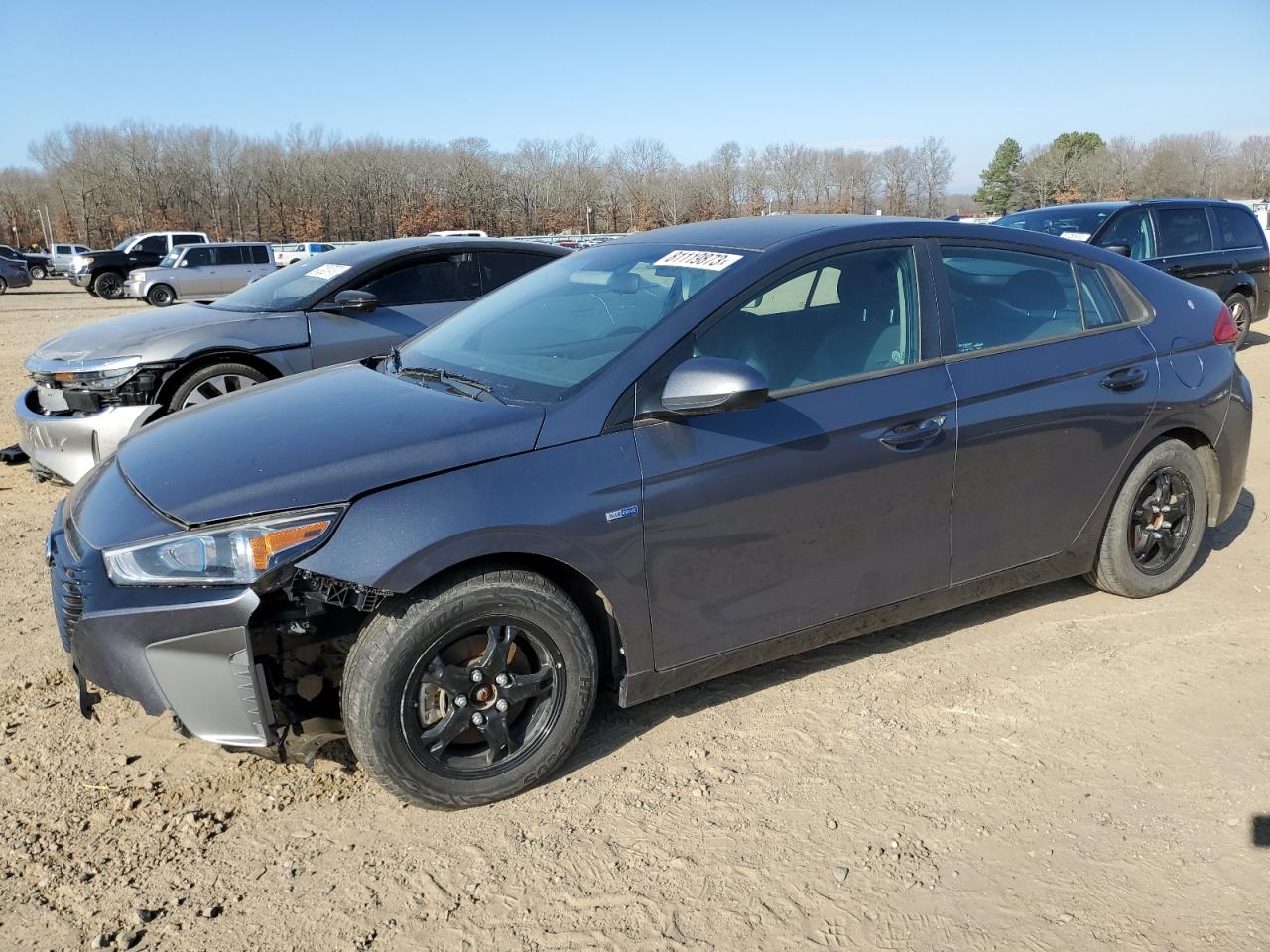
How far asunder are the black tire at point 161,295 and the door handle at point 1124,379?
87.4 ft

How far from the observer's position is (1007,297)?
12.9 feet

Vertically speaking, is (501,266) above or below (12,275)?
below

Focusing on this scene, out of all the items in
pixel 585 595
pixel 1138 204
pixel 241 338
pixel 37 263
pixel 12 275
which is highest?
pixel 37 263

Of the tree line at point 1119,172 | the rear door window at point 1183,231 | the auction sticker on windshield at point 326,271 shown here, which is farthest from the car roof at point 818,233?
the tree line at point 1119,172

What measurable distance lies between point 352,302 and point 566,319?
10.7 ft

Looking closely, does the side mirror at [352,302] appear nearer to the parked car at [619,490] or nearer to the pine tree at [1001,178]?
the parked car at [619,490]

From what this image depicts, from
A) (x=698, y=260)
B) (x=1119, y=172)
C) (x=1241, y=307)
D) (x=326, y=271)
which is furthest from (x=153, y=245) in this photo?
(x=1119, y=172)

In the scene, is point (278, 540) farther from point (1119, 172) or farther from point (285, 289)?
point (1119, 172)

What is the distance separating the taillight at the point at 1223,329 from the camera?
4.52 m

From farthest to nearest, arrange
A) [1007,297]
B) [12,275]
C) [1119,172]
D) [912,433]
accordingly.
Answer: [1119,172], [12,275], [1007,297], [912,433]

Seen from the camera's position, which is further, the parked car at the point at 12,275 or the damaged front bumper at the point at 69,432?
the parked car at the point at 12,275

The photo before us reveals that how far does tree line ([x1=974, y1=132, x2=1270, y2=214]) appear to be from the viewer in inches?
3054

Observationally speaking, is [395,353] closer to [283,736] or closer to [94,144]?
[283,736]

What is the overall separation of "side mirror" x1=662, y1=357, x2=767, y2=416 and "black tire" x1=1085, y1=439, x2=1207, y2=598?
84.8 inches
